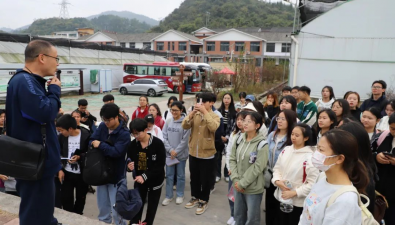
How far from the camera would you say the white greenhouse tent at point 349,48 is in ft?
35.9

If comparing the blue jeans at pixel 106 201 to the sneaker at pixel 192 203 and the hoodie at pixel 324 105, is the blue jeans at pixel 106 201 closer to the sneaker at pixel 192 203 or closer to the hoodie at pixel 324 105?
the sneaker at pixel 192 203

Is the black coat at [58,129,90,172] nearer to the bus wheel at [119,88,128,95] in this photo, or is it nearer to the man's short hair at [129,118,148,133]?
the man's short hair at [129,118,148,133]

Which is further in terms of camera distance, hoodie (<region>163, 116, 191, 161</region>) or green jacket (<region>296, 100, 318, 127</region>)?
green jacket (<region>296, 100, 318, 127</region>)

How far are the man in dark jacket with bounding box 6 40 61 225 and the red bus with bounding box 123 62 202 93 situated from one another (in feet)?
65.2

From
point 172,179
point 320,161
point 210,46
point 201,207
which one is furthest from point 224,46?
point 320,161

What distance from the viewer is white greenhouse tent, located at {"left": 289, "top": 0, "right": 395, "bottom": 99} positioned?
35.9ft

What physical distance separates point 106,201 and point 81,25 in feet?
369

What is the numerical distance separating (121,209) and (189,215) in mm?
1523

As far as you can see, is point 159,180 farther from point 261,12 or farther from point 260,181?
point 261,12

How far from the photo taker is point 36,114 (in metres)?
1.94

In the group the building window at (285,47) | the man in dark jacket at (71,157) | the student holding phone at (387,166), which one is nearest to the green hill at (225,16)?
the building window at (285,47)

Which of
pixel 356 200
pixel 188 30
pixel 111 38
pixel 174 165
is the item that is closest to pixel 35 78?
pixel 356 200

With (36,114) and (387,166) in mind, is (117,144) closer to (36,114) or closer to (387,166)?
(36,114)

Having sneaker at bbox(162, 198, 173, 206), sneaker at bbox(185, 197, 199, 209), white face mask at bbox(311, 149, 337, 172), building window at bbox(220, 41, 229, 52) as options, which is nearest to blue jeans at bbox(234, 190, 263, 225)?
sneaker at bbox(185, 197, 199, 209)
